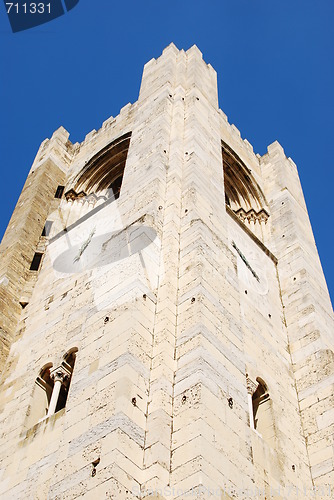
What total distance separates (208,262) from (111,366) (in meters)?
2.68

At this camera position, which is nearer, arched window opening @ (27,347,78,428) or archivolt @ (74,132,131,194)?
arched window opening @ (27,347,78,428)

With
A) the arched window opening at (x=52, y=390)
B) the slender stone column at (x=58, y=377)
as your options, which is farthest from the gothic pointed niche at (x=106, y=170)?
the slender stone column at (x=58, y=377)

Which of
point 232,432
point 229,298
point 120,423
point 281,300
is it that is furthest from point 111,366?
point 281,300

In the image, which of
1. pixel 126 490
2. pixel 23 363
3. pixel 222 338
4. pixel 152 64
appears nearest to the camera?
pixel 126 490

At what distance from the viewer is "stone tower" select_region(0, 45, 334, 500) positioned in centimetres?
792

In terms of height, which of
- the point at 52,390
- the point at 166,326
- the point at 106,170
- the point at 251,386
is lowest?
the point at 166,326

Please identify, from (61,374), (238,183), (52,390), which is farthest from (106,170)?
(61,374)

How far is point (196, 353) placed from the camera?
29.1 ft

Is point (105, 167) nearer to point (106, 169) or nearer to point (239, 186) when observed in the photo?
point (106, 169)

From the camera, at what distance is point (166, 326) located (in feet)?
31.0

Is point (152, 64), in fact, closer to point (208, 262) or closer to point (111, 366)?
point (208, 262)

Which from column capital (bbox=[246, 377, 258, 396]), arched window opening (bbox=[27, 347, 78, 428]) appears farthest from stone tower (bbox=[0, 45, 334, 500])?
column capital (bbox=[246, 377, 258, 396])

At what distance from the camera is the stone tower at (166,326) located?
7.92 meters

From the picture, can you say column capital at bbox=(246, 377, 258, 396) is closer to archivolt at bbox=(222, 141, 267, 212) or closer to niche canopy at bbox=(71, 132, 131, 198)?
archivolt at bbox=(222, 141, 267, 212)
